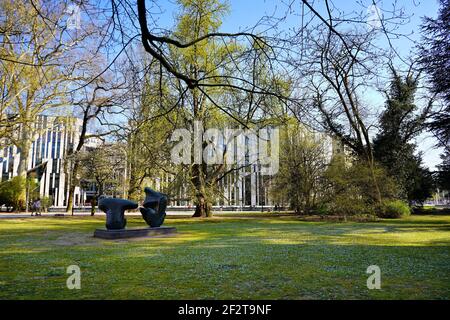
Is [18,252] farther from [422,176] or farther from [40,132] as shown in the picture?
[422,176]

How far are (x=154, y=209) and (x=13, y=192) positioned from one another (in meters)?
25.6

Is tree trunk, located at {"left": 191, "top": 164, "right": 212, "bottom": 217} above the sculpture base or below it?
above

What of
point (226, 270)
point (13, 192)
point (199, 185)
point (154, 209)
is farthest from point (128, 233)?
point (13, 192)

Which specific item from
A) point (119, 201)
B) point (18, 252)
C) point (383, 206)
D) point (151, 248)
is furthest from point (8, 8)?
point (383, 206)

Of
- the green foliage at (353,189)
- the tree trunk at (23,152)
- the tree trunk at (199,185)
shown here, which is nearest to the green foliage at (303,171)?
the green foliage at (353,189)

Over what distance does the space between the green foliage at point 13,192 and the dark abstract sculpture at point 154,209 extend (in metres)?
23.1

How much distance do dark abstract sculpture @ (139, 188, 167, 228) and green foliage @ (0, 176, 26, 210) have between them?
2310 centimetres

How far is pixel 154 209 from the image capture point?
17.9 m

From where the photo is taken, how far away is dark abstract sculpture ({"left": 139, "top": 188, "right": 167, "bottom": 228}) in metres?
17.6

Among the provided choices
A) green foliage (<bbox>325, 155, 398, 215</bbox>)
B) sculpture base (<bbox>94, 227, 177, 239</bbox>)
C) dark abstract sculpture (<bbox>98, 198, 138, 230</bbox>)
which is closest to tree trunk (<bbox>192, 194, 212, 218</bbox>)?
green foliage (<bbox>325, 155, 398, 215</bbox>)

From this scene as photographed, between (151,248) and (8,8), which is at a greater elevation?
(8,8)

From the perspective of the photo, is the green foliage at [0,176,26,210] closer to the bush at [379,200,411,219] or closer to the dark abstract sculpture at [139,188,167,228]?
the dark abstract sculpture at [139,188,167,228]

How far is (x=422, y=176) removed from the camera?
3831cm
